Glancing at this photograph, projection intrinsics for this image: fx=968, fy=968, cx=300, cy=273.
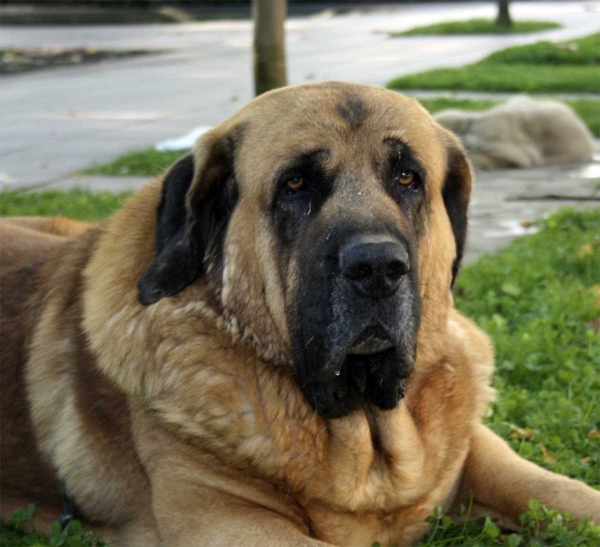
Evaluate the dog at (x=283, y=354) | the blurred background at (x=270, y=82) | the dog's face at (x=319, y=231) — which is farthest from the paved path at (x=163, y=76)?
the dog's face at (x=319, y=231)

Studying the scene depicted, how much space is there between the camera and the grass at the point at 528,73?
45.5 ft

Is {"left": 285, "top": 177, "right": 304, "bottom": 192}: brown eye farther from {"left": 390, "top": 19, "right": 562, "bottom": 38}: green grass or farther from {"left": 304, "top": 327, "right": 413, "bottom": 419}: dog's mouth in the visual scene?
{"left": 390, "top": 19, "right": 562, "bottom": 38}: green grass

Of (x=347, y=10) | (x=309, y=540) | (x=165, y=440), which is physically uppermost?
(x=165, y=440)

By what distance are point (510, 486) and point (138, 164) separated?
647 centimetres

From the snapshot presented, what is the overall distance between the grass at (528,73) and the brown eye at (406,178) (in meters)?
11.0

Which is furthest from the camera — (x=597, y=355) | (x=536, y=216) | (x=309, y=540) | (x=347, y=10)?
(x=347, y=10)

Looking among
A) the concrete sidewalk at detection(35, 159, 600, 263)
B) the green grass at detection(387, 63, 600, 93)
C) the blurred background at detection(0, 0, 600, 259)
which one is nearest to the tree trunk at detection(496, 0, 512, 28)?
the blurred background at detection(0, 0, 600, 259)

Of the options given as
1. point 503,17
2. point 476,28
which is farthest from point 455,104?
point 503,17

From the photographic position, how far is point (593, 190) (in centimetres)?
783

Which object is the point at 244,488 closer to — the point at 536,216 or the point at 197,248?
the point at 197,248

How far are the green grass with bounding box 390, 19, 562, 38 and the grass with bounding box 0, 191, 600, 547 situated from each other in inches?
758

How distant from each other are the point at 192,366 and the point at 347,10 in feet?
118

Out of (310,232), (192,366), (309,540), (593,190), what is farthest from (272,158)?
(593,190)

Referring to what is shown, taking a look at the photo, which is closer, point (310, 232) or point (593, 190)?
point (310, 232)
